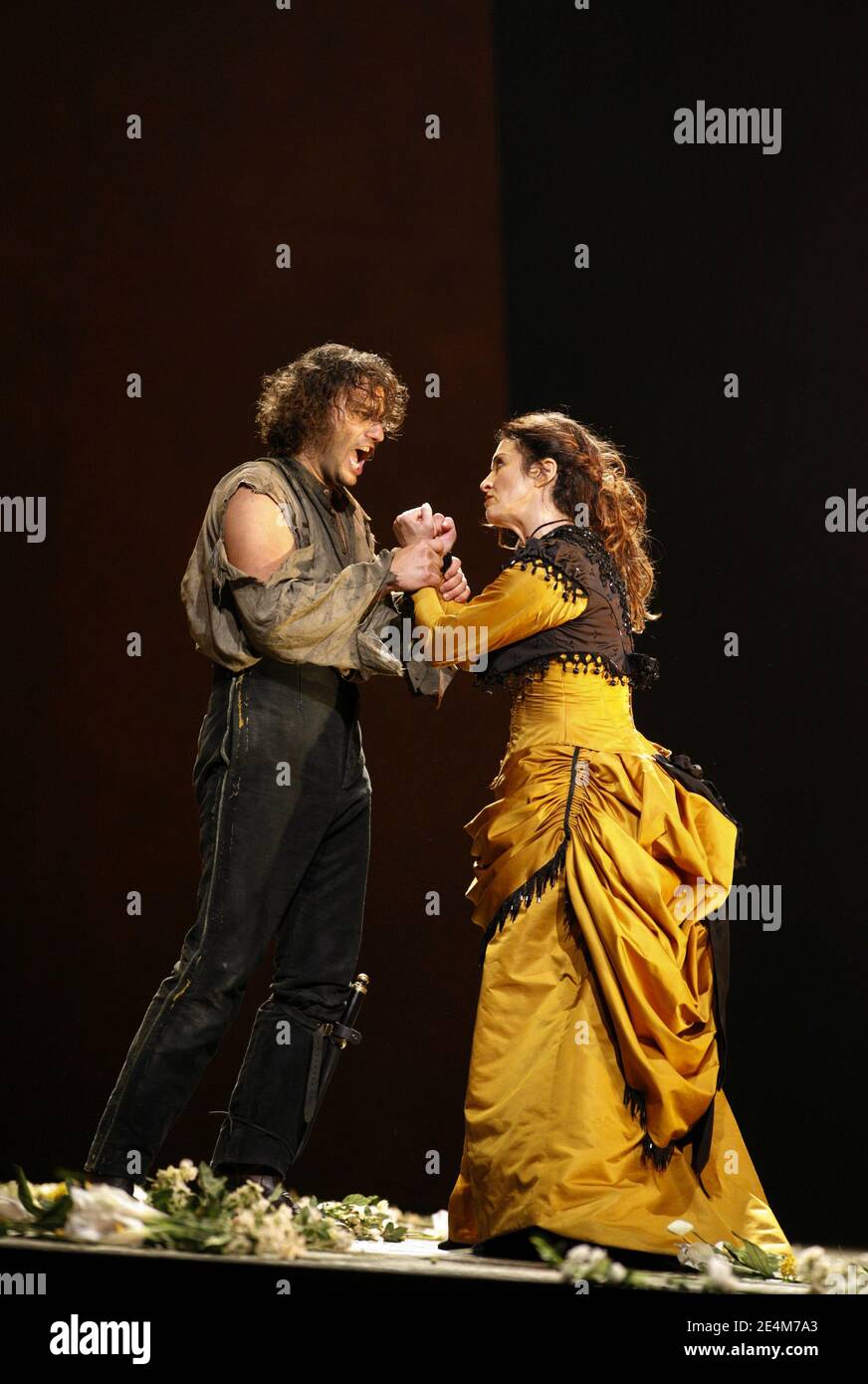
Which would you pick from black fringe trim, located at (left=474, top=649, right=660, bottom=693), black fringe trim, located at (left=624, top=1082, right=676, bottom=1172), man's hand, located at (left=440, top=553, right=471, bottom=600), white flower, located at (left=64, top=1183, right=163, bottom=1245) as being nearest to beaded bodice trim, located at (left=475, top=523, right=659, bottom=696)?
black fringe trim, located at (left=474, top=649, right=660, bottom=693)

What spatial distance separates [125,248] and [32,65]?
57 cm

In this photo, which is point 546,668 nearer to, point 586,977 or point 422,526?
point 422,526

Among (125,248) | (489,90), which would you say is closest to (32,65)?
(125,248)

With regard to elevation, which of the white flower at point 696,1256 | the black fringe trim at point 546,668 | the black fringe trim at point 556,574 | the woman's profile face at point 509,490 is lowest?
the white flower at point 696,1256

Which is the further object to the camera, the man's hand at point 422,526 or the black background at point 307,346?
the black background at point 307,346

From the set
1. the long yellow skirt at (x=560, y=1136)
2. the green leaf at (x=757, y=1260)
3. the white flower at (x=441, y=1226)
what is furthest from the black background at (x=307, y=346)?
the green leaf at (x=757, y=1260)

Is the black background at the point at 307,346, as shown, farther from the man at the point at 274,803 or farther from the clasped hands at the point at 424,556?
the man at the point at 274,803

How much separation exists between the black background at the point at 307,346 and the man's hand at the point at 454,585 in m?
1.25

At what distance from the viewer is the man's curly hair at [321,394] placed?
115 inches

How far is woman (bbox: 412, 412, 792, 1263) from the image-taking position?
2619 mm

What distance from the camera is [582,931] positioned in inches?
106

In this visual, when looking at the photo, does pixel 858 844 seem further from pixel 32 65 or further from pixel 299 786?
pixel 32 65

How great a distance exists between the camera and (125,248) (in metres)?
4.29

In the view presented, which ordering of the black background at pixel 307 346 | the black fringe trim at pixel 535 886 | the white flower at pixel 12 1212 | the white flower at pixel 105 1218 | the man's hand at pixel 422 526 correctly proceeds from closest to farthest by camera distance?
the white flower at pixel 105 1218 < the white flower at pixel 12 1212 < the black fringe trim at pixel 535 886 < the man's hand at pixel 422 526 < the black background at pixel 307 346
